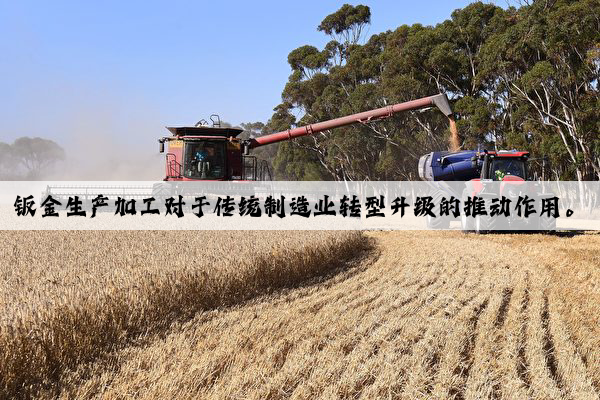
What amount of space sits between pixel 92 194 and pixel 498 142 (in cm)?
2132

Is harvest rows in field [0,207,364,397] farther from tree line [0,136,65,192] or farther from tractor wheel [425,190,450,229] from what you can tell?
tree line [0,136,65,192]

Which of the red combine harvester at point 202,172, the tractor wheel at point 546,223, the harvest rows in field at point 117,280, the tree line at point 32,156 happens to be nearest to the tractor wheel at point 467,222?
the tractor wheel at point 546,223

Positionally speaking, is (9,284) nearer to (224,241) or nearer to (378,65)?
(224,241)

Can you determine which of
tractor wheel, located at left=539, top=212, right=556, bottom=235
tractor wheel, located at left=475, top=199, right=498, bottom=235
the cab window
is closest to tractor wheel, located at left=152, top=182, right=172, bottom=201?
the cab window

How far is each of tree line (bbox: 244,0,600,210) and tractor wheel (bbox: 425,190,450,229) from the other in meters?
3.79

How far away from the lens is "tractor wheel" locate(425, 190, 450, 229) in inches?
658

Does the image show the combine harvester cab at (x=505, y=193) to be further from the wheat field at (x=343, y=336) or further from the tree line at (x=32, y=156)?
the tree line at (x=32, y=156)

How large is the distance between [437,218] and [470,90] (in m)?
17.7

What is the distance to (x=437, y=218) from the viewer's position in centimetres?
1691

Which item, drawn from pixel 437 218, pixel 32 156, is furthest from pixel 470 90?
pixel 32 156

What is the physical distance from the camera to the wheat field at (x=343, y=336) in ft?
12.8

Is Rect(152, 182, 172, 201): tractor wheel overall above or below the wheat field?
above

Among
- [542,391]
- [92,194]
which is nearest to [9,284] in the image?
[542,391]

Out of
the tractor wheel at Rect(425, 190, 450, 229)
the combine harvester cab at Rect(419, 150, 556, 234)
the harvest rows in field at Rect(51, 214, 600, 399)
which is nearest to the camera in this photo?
the harvest rows in field at Rect(51, 214, 600, 399)
